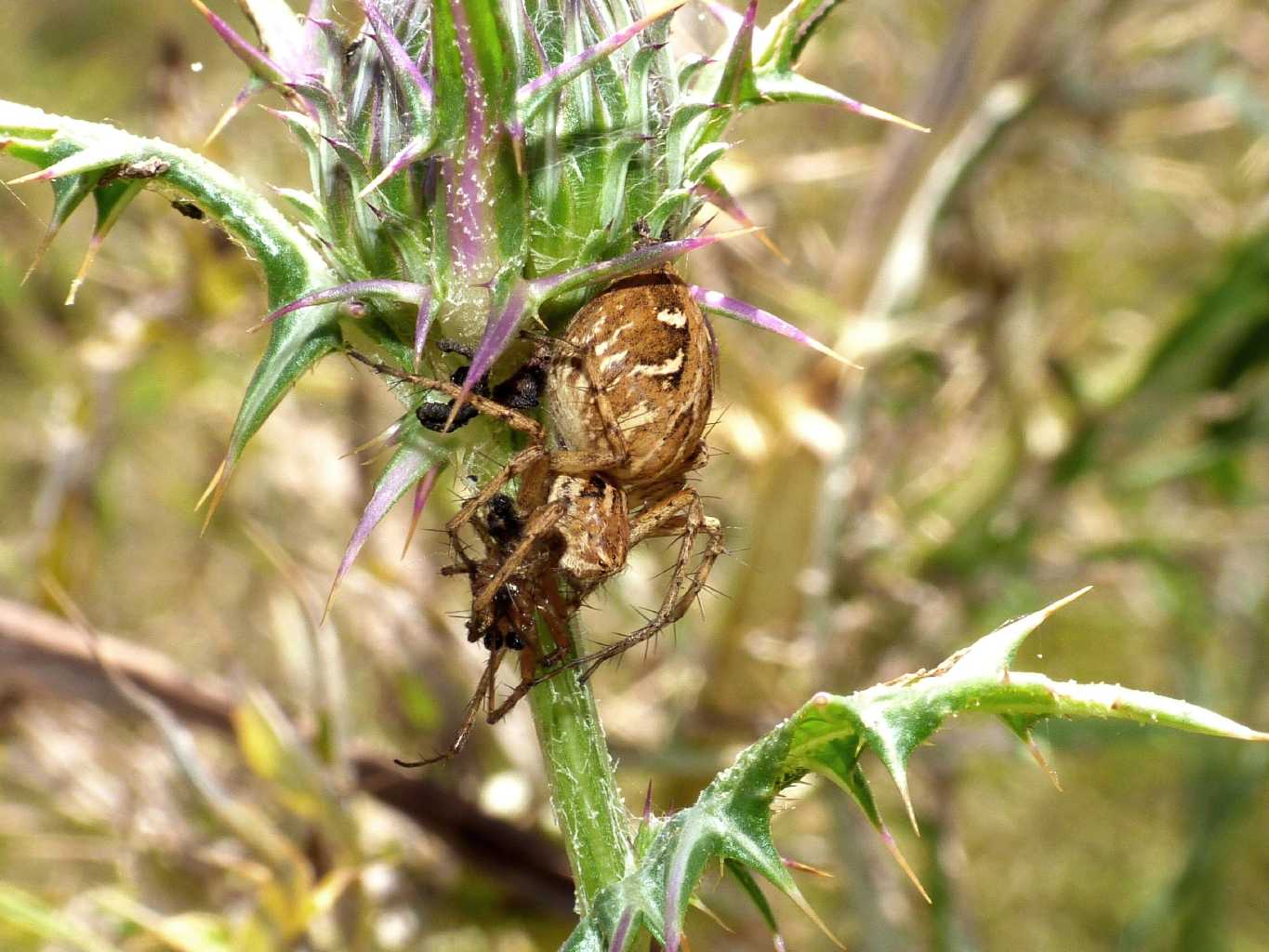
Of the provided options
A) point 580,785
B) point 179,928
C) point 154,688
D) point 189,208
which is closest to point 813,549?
point 154,688

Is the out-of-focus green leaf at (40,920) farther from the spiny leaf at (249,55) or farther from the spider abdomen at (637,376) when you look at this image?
the spiny leaf at (249,55)

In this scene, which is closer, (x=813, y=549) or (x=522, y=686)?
(x=522, y=686)

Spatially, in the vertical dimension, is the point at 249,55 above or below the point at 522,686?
above

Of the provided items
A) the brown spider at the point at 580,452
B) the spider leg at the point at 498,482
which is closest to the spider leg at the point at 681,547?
the brown spider at the point at 580,452

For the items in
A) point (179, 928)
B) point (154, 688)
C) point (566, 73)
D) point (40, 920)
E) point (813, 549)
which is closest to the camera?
point (566, 73)

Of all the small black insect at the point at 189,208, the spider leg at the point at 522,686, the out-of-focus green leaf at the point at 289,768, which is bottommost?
the spider leg at the point at 522,686

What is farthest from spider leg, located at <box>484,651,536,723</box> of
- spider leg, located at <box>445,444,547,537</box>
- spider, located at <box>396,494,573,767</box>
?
spider leg, located at <box>445,444,547,537</box>

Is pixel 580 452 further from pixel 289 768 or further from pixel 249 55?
pixel 289 768
